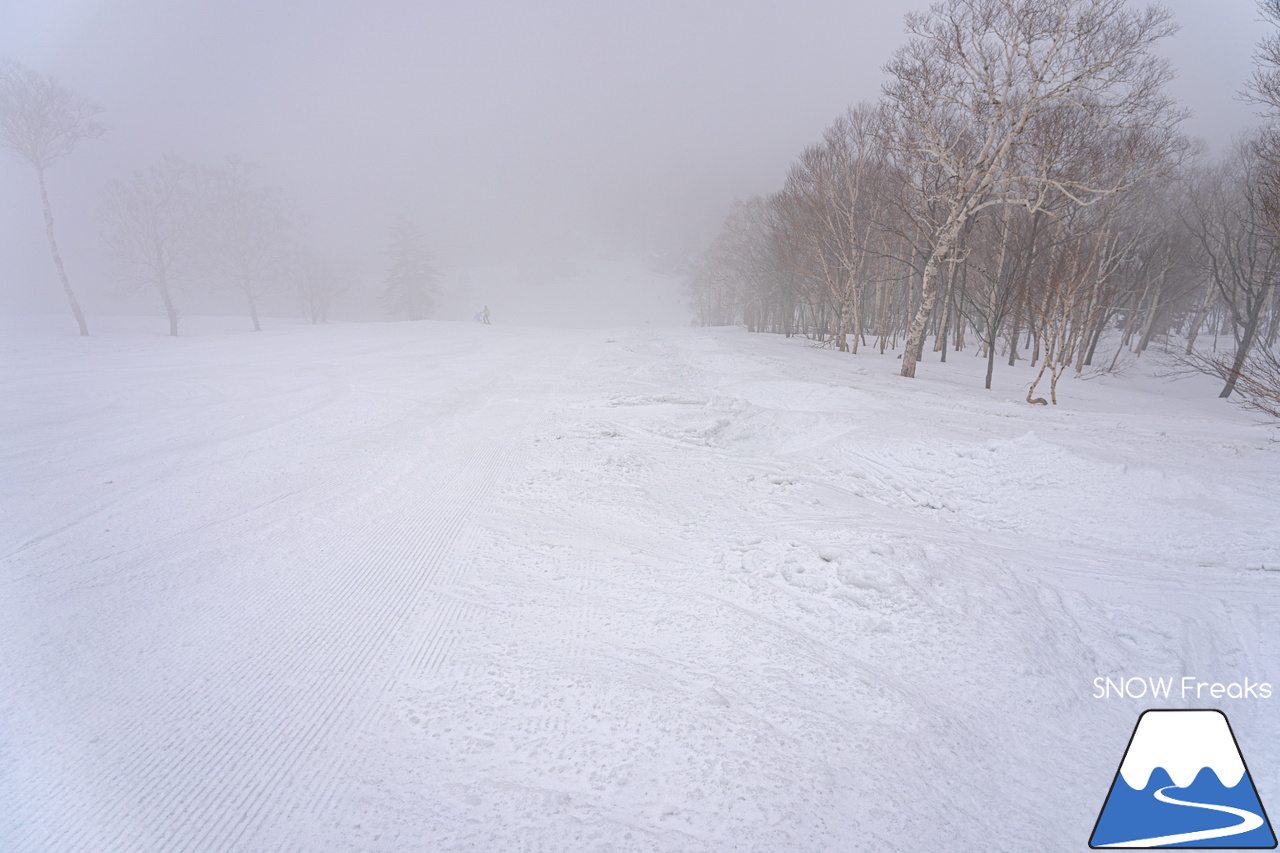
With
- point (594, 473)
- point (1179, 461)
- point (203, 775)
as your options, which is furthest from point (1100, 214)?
point (203, 775)

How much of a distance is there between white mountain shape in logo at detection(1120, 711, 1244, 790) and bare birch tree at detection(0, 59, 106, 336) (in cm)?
3349

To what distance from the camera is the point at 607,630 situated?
308cm

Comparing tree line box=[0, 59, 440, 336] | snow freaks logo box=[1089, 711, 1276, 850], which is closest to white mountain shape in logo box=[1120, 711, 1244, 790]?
snow freaks logo box=[1089, 711, 1276, 850]

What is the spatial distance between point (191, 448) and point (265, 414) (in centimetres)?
171

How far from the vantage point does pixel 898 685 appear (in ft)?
8.93

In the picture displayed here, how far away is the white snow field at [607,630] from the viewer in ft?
6.53

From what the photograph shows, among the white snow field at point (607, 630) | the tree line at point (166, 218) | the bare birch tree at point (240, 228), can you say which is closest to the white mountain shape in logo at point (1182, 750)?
the white snow field at point (607, 630)

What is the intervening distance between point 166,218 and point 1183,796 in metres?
39.7

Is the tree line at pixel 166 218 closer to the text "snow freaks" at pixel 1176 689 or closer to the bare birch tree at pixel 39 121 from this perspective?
the bare birch tree at pixel 39 121

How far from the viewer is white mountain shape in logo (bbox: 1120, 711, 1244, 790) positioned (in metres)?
2.16

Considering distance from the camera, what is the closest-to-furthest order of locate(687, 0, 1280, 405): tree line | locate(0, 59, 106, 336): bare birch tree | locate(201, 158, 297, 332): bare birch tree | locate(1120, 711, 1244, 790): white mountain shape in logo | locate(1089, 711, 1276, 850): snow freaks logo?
locate(1089, 711, 1276, 850): snow freaks logo < locate(1120, 711, 1244, 790): white mountain shape in logo < locate(687, 0, 1280, 405): tree line < locate(0, 59, 106, 336): bare birch tree < locate(201, 158, 297, 332): bare birch tree

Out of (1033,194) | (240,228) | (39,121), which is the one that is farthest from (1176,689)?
(240,228)

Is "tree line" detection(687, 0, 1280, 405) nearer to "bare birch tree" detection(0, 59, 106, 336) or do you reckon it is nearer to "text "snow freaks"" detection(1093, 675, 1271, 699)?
"text "snow freaks"" detection(1093, 675, 1271, 699)

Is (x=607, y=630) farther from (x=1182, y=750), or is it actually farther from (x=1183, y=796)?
(x=1182, y=750)
